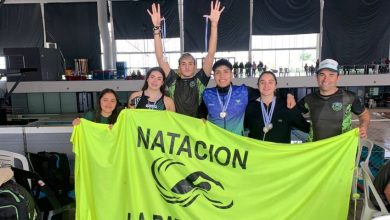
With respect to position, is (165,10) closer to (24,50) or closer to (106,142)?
(24,50)

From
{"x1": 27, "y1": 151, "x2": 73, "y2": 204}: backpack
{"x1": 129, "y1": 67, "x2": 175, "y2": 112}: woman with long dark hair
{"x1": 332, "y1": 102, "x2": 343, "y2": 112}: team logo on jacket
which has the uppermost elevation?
{"x1": 129, "y1": 67, "x2": 175, "y2": 112}: woman with long dark hair

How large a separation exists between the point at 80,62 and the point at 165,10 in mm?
4560

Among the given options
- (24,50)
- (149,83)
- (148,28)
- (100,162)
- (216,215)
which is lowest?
(216,215)

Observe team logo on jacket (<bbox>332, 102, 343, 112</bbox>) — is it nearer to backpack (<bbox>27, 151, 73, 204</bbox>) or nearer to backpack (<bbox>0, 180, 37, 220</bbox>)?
backpack (<bbox>0, 180, 37, 220</bbox>)

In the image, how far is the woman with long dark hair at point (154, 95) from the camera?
2674 mm

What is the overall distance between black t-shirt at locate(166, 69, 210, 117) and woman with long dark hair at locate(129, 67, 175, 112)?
13cm

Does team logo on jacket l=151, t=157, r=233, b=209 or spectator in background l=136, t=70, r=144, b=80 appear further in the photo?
spectator in background l=136, t=70, r=144, b=80

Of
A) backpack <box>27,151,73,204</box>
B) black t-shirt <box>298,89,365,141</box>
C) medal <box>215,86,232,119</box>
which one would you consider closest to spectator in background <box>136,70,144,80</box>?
backpack <box>27,151,73,204</box>

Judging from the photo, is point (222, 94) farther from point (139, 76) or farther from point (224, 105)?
point (139, 76)

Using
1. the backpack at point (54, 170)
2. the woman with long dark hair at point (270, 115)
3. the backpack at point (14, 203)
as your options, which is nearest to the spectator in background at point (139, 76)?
the backpack at point (54, 170)

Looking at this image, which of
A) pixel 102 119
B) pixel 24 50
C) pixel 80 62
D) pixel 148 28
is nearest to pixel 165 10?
pixel 148 28

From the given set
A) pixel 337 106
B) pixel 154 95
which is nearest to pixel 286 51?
pixel 337 106

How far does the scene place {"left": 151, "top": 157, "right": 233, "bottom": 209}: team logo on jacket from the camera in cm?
229

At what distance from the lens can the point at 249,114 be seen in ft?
8.47
